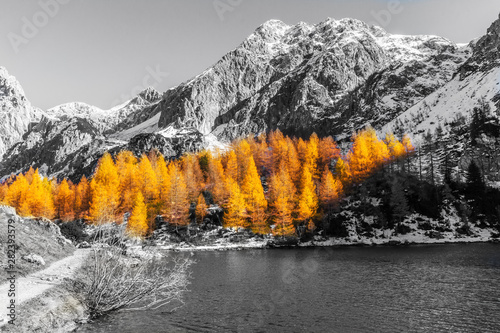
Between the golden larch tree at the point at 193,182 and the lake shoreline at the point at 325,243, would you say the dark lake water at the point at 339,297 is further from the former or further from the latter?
the golden larch tree at the point at 193,182

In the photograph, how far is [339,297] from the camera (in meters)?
26.1

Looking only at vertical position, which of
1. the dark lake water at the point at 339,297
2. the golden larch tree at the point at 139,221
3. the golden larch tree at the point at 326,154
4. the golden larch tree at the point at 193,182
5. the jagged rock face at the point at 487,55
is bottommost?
the dark lake water at the point at 339,297

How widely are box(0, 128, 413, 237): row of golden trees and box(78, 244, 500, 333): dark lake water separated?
2286cm

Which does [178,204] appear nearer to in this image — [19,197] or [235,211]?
[235,211]

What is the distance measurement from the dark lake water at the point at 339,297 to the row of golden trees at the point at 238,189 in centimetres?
2286

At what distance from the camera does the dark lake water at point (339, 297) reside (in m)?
20.0

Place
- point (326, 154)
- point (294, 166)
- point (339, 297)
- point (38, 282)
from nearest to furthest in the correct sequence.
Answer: point (38, 282) < point (339, 297) < point (294, 166) < point (326, 154)

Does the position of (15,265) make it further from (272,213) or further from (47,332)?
(272,213)

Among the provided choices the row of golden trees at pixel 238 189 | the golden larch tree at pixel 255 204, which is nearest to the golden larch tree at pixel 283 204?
the row of golden trees at pixel 238 189

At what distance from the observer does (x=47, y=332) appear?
17.0 m

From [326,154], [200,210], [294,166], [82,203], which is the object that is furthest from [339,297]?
[82,203]

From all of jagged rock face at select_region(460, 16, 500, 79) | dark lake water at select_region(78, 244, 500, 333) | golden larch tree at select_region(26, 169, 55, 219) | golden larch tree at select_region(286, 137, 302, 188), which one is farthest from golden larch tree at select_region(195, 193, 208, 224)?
jagged rock face at select_region(460, 16, 500, 79)

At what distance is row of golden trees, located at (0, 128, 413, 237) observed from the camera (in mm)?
66688

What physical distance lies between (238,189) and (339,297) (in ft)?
149
